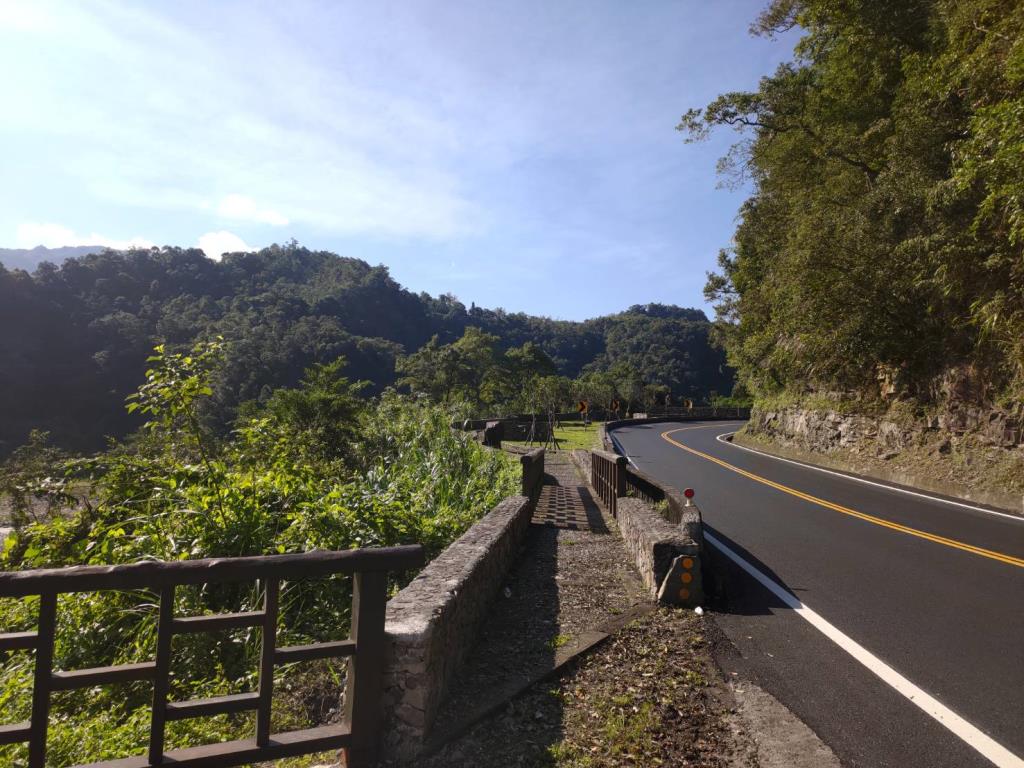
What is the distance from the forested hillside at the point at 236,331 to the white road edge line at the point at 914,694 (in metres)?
23.4

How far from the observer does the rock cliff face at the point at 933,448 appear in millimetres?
11891

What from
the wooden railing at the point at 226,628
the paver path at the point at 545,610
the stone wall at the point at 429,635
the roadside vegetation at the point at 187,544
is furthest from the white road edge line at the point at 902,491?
the wooden railing at the point at 226,628

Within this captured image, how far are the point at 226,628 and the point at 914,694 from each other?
4.14 meters

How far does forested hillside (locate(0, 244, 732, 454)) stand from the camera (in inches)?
2559

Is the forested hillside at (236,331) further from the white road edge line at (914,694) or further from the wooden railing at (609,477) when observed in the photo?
the white road edge line at (914,694)

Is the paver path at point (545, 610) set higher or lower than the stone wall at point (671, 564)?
lower

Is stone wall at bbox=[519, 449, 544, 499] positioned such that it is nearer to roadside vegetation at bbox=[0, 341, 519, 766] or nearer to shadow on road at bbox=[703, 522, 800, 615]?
roadside vegetation at bbox=[0, 341, 519, 766]

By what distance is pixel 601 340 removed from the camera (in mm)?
145000

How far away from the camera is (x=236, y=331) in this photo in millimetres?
81562

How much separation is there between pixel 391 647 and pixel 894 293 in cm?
1722

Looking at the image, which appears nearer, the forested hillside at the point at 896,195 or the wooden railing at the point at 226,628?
the wooden railing at the point at 226,628

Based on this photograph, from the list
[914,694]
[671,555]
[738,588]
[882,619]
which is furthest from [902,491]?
[914,694]

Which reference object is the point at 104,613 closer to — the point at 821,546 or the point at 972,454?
the point at 821,546

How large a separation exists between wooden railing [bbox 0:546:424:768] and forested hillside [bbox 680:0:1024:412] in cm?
1046
